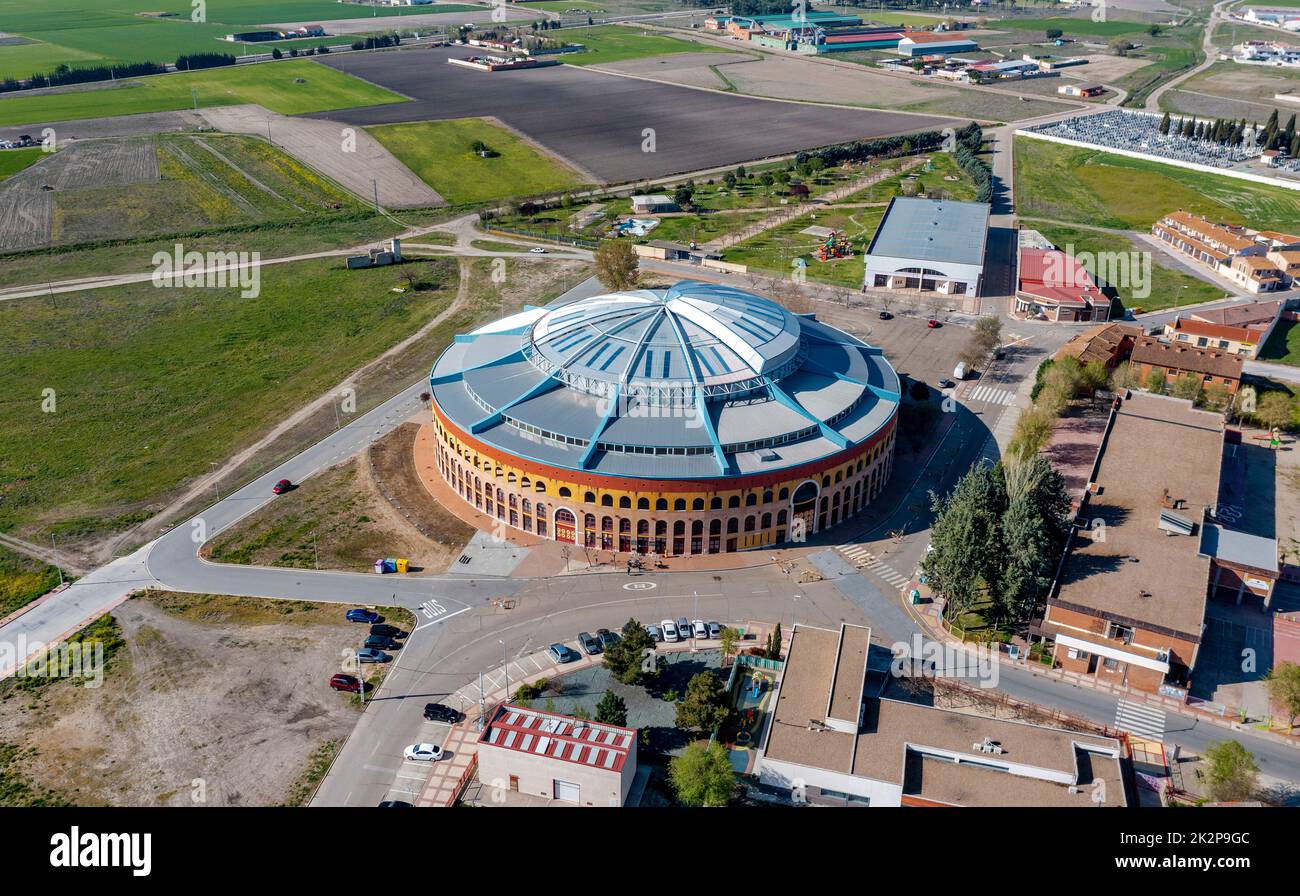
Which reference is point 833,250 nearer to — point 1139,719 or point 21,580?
point 1139,719

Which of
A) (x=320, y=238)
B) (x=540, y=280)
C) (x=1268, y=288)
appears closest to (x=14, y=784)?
(x=540, y=280)

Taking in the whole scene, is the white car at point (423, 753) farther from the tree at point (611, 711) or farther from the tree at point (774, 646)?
the tree at point (774, 646)

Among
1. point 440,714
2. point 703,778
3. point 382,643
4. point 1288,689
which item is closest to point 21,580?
point 382,643

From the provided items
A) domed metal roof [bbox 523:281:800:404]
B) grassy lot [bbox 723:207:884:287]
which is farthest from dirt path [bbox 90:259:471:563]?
grassy lot [bbox 723:207:884:287]

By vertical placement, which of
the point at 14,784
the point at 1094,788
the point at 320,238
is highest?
the point at 320,238

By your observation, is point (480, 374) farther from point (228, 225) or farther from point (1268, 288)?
point (1268, 288)

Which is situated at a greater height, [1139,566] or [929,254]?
[929,254]
